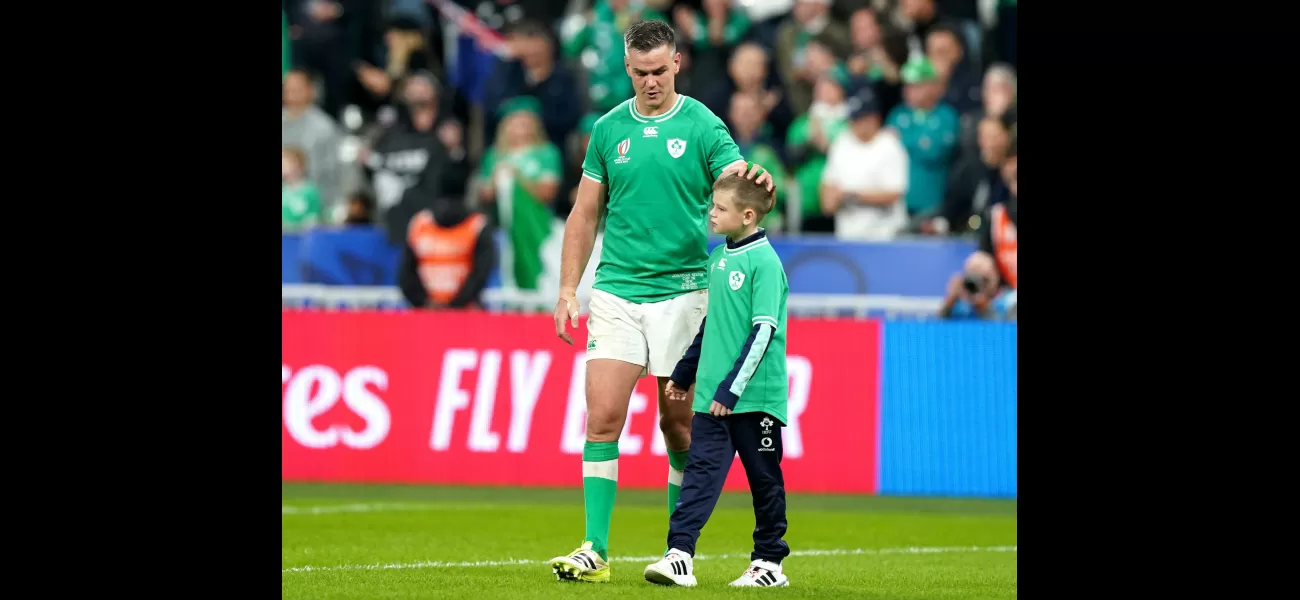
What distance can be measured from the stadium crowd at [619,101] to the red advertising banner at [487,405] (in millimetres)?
1465

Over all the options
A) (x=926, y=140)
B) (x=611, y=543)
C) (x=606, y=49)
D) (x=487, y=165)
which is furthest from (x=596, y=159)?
(x=606, y=49)

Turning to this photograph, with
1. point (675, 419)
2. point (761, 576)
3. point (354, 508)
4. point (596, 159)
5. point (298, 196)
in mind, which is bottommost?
point (354, 508)

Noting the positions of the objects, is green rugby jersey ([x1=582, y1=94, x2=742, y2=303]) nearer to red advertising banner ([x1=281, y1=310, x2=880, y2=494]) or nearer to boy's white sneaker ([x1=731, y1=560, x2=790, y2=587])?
boy's white sneaker ([x1=731, y1=560, x2=790, y2=587])

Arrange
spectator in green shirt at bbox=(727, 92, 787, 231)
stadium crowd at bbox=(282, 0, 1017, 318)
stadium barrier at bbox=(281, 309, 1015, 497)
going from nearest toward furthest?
1. stadium barrier at bbox=(281, 309, 1015, 497)
2. stadium crowd at bbox=(282, 0, 1017, 318)
3. spectator in green shirt at bbox=(727, 92, 787, 231)

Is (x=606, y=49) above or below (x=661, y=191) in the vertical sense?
above

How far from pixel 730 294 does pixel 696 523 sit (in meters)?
1.05

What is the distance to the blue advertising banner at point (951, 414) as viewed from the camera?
46.8 feet

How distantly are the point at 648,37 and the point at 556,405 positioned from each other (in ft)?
23.5

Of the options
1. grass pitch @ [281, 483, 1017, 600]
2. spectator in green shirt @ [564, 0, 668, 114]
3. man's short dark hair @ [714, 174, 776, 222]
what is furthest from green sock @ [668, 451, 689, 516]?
spectator in green shirt @ [564, 0, 668, 114]

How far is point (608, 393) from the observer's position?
8062mm

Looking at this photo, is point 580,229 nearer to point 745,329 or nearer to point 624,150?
point 624,150

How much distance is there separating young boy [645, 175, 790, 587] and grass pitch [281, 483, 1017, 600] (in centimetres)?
22

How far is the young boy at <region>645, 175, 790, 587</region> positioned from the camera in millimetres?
7566
